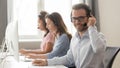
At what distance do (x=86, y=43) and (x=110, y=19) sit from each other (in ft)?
A: 7.47

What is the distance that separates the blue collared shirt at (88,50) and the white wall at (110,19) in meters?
2.06

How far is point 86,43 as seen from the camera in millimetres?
1861

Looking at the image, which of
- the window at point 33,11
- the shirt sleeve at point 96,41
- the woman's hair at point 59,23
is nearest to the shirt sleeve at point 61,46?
the woman's hair at point 59,23

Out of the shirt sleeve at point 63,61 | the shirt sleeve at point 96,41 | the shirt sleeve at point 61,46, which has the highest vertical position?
the shirt sleeve at point 96,41

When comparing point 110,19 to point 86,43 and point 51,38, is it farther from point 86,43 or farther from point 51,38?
point 86,43

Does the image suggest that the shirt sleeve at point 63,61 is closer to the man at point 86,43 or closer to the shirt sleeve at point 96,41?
the man at point 86,43

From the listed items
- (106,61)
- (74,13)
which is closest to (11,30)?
(74,13)

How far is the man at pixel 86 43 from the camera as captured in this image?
171 cm

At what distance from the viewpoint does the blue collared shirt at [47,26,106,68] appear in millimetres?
1711

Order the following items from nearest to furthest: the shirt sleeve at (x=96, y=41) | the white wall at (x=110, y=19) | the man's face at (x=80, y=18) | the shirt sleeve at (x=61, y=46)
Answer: the shirt sleeve at (x=96, y=41)
the man's face at (x=80, y=18)
the shirt sleeve at (x=61, y=46)
the white wall at (x=110, y=19)

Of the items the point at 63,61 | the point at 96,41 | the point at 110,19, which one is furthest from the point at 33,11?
the point at 96,41

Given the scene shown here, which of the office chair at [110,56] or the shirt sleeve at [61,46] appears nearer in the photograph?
the office chair at [110,56]

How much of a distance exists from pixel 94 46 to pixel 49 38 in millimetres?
1205

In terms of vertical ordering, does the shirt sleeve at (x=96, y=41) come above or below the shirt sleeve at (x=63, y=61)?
above
